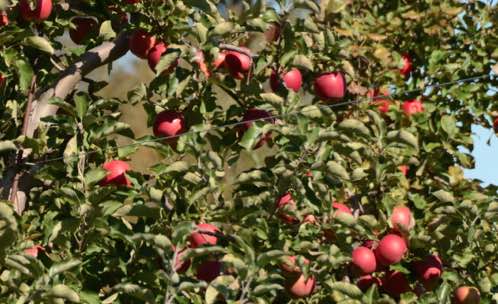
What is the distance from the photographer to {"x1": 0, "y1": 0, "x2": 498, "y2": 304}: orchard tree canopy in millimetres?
3252

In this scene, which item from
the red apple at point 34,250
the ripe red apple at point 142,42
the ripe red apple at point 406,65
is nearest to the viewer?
the red apple at point 34,250

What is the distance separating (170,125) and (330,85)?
737 millimetres

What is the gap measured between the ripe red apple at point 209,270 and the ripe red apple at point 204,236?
0.25 ft

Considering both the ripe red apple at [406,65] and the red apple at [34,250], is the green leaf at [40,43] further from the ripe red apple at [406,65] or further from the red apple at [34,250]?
the ripe red apple at [406,65]

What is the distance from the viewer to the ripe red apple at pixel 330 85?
13.5ft

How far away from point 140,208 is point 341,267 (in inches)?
40.8

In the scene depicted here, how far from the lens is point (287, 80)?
153 inches

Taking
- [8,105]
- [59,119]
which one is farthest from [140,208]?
[8,105]

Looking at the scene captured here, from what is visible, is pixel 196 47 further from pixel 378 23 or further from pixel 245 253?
pixel 378 23

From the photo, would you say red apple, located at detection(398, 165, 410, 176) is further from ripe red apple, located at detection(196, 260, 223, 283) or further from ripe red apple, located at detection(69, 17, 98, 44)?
ripe red apple, located at detection(69, 17, 98, 44)

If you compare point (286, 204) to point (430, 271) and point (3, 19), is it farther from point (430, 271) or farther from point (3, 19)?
point (3, 19)

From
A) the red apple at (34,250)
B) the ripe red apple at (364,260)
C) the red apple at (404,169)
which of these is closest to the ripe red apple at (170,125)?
the red apple at (34,250)

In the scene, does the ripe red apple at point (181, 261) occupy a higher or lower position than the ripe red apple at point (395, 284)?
higher

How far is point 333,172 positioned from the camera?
3.25 meters
